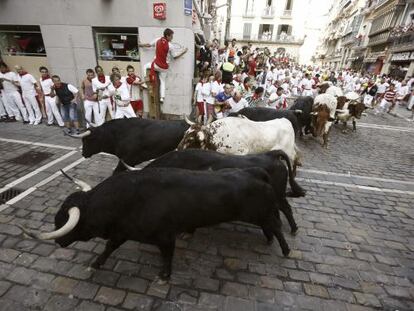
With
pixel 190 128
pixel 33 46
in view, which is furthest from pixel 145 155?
pixel 33 46

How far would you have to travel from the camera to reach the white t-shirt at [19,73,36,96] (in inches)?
361

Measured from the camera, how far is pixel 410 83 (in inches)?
805

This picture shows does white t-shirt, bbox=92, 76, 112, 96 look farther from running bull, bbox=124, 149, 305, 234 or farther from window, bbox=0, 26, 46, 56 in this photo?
running bull, bbox=124, 149, 305, 234

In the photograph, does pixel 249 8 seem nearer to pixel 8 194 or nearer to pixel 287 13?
pixel 287 13

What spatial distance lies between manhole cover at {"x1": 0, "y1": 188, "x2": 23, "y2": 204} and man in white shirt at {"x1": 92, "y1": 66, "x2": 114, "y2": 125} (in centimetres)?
424

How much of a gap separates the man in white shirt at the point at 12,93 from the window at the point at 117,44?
316cm

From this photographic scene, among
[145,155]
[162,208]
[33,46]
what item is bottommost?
[145,155]

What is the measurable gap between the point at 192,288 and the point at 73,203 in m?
1.83

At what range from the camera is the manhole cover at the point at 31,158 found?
6.45 metres

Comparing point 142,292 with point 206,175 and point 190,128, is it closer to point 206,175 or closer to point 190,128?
point 206,175

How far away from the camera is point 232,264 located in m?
3.79

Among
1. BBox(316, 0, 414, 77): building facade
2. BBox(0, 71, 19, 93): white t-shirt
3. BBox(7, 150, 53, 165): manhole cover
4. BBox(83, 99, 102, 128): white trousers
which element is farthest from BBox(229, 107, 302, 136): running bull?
BBox(316, 0, 414, 77): building facade

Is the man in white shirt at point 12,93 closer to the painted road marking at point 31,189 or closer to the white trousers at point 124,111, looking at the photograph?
the white trousers at point 124,111

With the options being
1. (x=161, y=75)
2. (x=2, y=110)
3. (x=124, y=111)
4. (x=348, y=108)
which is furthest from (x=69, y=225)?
(x=348, y=108)
